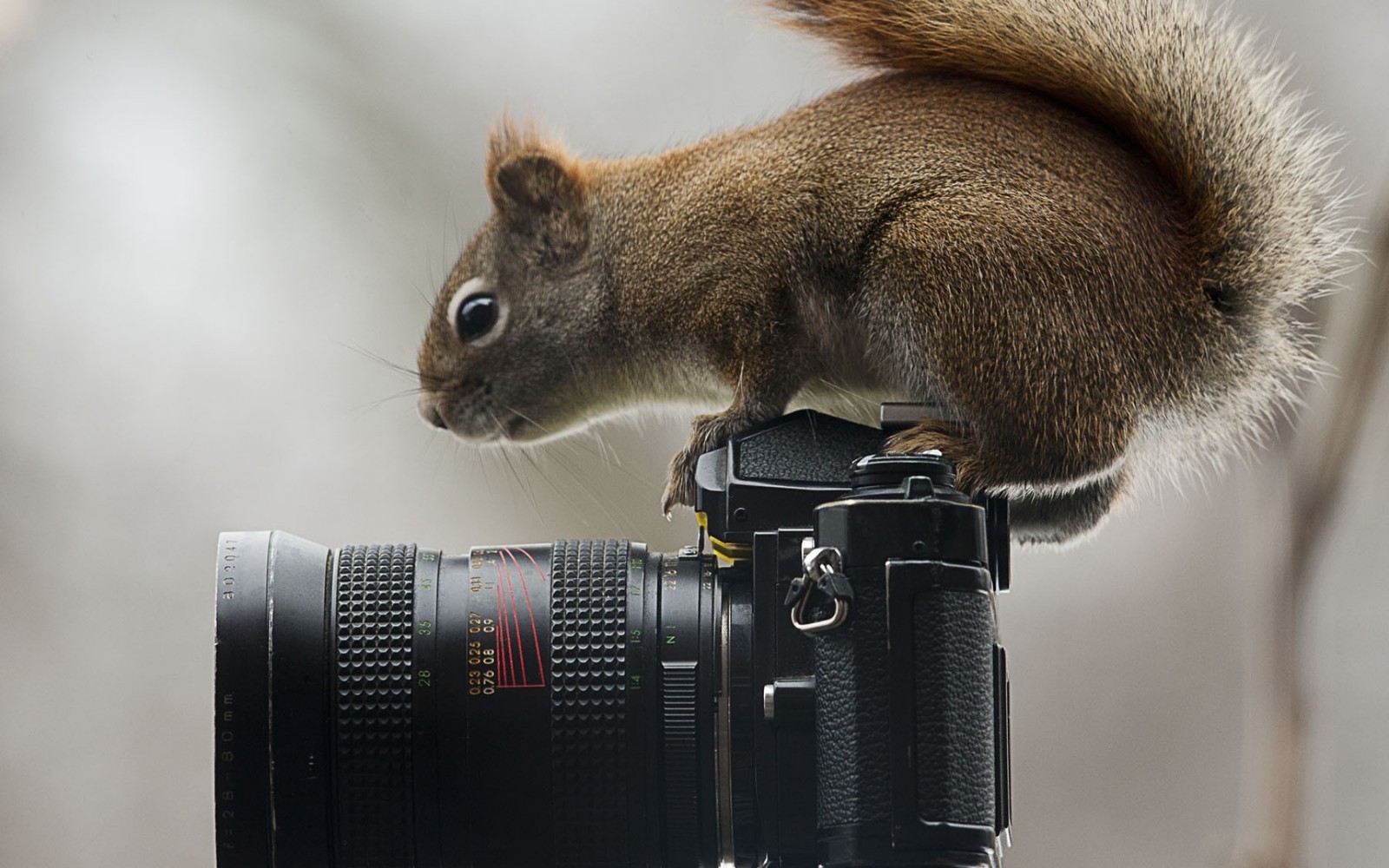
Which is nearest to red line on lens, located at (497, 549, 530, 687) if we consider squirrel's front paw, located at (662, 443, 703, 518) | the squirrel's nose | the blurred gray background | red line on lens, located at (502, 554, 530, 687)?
red line on lens, located at (502, 554, 530, 687)

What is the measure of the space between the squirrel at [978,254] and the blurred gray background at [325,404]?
0.81 feet

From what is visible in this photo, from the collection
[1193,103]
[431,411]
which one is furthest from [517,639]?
[1193,103]

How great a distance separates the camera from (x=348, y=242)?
4.21ft

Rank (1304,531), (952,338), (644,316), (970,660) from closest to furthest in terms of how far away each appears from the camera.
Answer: (970,660) < (952,338) < (644,316) < (1304,531)

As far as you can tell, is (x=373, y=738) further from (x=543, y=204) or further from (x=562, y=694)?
(x=543, y=204)

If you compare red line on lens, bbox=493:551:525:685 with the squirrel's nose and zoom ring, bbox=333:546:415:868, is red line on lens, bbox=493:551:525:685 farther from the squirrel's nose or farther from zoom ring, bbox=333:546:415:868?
the squirrel's nose

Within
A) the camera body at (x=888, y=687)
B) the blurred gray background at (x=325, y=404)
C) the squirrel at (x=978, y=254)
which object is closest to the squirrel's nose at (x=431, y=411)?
the squirrel at (x=978, y=254)

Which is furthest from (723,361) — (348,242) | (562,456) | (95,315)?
(95,315)

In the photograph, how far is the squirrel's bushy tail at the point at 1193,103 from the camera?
840 millimetres

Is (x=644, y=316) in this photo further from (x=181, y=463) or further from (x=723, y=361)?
A: (x=181, y=463)

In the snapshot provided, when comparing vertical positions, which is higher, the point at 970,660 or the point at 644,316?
the point at 644,316

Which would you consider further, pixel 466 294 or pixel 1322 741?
pixel 1322 741

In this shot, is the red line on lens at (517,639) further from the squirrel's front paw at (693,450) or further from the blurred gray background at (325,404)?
the blurred gray background at (325,404)

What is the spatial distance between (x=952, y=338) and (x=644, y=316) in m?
0.22
